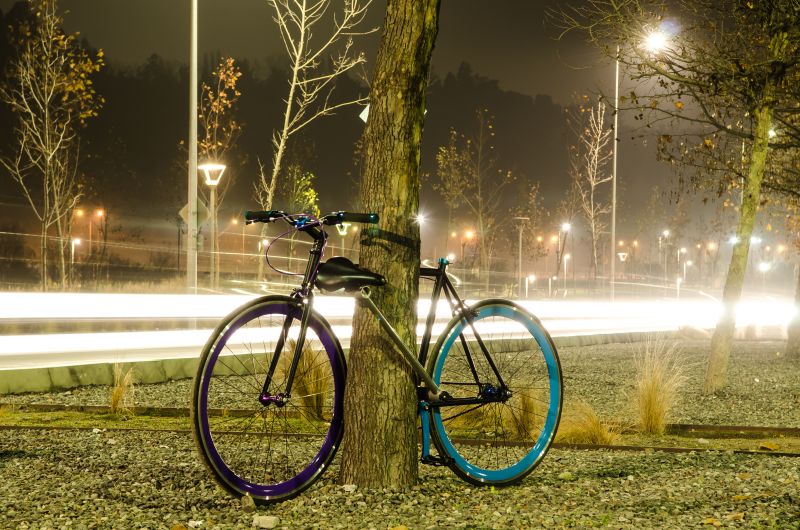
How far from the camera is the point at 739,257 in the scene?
1148 cm

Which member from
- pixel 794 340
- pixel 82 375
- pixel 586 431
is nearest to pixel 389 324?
pixel 586 431

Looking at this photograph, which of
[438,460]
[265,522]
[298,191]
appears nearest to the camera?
[265,522]

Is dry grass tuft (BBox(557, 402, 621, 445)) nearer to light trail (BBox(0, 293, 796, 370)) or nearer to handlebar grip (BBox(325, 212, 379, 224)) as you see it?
light trail (BBox(0, 293, 796, 370))

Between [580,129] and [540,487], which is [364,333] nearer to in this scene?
[540,487]

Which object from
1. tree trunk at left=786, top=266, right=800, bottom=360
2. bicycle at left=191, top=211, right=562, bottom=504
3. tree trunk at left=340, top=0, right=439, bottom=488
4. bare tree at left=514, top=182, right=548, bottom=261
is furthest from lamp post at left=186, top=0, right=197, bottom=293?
bare tree at left=514, top=182, right=548, bottom=261

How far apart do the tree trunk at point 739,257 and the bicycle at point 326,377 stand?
21.1 ft

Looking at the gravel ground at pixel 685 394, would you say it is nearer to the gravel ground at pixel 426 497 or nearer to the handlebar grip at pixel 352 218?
the gravel ground at pixel 426 497

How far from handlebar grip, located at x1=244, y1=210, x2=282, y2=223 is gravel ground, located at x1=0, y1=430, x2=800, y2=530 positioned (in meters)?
1.42

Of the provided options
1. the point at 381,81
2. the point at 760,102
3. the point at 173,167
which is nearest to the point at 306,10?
the point at 760,102

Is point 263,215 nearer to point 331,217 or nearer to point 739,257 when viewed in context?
point 331,217

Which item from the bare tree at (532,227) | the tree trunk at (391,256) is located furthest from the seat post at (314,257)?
the bare tree at (532,227)

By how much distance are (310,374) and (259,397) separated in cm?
150

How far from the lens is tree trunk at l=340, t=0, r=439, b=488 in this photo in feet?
15.6

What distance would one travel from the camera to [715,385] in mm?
11484
